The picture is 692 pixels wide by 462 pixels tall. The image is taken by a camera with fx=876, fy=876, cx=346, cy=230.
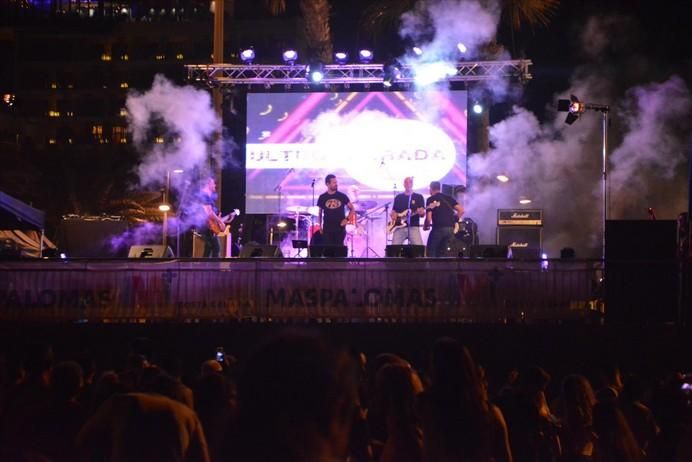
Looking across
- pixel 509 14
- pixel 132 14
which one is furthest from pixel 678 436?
pixel 132 14

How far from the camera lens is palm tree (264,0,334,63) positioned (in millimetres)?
20516

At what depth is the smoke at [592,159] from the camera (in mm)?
21078

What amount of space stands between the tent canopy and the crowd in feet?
31.9

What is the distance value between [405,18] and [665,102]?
6.60m

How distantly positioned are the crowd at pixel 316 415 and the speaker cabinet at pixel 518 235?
36.3 ft

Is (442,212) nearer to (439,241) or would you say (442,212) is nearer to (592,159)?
(439,241)

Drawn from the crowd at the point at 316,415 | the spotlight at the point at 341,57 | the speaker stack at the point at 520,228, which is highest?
the spotlight at the point at 341,57

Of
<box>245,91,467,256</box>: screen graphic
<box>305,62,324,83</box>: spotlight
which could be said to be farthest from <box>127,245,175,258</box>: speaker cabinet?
<box>305,62,324,83</box>: spotlight

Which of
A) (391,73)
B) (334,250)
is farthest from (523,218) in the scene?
(334,250)

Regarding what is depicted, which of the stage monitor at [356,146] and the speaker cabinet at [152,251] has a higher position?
the stage monitor at [356,146]

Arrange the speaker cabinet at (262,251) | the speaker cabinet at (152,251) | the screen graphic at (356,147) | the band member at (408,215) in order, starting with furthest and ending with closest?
the screen graphic at (356,147), the band member at (408,215), the speaker cabinet at (152,251), the speaker cabinet at (262,251)

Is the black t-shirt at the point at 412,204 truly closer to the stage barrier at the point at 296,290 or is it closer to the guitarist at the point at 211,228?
the guitarist at the point at 211,228

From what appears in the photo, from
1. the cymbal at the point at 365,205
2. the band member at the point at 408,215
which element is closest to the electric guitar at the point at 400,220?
the band member at the point at 408,215

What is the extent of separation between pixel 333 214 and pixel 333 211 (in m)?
0.06
